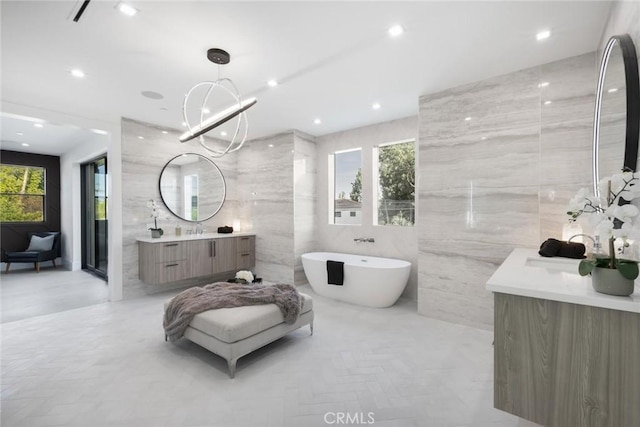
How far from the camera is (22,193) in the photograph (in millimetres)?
6391

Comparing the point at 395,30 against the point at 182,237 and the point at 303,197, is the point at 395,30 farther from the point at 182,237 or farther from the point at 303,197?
the point at 182,237

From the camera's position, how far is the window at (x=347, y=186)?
4.95 metres

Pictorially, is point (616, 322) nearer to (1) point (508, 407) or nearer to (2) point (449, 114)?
(1) point (508, 407)

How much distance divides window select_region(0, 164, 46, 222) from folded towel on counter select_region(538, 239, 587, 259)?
30.5 feet

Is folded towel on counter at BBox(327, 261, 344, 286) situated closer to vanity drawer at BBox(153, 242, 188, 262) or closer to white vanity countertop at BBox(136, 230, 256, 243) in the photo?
white vanity countertop at BBox(136, 230, 256, 243)

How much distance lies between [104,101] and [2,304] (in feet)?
10.5

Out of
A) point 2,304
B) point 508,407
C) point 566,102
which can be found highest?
point 566,102

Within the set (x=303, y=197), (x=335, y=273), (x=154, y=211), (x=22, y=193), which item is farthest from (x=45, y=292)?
(x=335, y=273)

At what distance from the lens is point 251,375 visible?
226 centimetres

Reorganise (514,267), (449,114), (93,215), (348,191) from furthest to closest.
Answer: (93,215) → (348,191) → (449,114) → (514,267)

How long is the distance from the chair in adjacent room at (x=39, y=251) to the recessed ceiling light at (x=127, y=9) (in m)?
6.41

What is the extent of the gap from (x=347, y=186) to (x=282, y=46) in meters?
2.95

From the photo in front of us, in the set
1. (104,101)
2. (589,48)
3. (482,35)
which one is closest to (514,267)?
(482,35)

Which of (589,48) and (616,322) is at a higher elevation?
(589,48)
